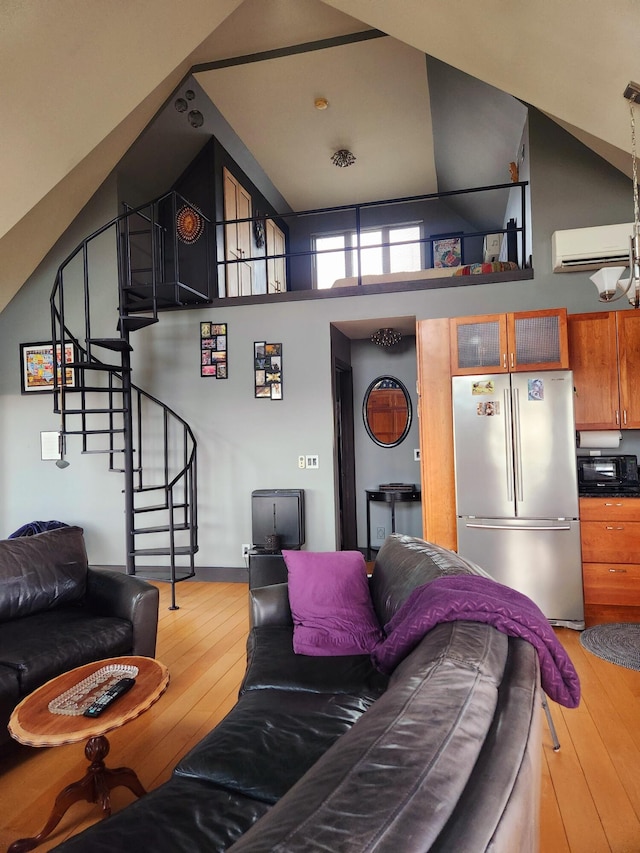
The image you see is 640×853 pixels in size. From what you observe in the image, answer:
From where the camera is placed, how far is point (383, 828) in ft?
1.99

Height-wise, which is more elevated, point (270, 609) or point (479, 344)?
point (479, 344)

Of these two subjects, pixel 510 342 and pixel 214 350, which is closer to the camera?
pixel 510 342

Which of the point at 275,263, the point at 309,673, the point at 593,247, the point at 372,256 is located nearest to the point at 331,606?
→ the point at 309,673

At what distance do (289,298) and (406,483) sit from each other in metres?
2.52

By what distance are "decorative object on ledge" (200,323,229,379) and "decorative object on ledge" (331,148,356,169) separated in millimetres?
2898

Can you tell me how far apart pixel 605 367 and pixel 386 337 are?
2.20 m

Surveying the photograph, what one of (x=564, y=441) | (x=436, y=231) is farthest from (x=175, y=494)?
(x=436, y=231)

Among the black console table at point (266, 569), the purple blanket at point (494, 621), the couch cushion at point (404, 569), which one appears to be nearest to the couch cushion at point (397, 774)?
the purple blanket at point (494, 621)

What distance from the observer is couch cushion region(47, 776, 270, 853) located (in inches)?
45.1

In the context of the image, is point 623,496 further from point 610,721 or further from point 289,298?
point 289,298

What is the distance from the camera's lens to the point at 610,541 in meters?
3.72

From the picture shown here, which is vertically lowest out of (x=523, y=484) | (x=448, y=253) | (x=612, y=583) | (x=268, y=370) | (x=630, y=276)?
(x=612, y=583)

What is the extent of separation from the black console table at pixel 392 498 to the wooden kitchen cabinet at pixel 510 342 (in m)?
1.87

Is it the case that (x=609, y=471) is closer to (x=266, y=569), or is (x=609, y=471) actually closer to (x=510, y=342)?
(x=510, y=342)
